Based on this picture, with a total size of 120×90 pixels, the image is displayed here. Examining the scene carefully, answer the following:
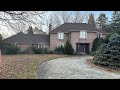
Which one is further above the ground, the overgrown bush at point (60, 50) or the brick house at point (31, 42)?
the brick house at point (31, 42)

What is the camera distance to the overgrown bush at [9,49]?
17094 millimetres

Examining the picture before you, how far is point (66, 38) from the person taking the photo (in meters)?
→ 21.0

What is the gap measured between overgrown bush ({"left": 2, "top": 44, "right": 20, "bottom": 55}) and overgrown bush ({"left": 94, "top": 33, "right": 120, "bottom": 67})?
29.6ft

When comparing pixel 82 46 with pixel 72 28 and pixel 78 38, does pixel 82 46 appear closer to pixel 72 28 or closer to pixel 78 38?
pixel 78 38

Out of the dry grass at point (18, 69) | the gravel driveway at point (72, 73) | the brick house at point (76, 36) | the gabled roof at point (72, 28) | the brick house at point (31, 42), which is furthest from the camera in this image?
the brick house at point (76, 36)

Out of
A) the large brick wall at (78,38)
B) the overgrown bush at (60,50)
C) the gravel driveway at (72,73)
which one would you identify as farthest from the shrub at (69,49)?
the gravel driveway at (72,73)

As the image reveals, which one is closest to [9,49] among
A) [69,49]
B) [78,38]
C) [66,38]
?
[69,49]

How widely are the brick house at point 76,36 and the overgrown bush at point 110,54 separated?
23.5 ft

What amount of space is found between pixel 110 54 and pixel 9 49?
10.4m

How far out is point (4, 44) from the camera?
17.2 m

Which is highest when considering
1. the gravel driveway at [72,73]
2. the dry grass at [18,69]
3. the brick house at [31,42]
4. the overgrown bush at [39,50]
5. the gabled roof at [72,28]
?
the gabled roof at [72,28]

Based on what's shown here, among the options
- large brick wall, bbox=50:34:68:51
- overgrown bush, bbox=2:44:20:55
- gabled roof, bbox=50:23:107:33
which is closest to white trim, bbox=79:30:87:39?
gabled roof, bbox=50:23:107:33

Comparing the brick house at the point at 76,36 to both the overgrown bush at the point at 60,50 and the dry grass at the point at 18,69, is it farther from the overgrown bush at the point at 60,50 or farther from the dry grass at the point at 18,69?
the dry grass at the point at 18,69
